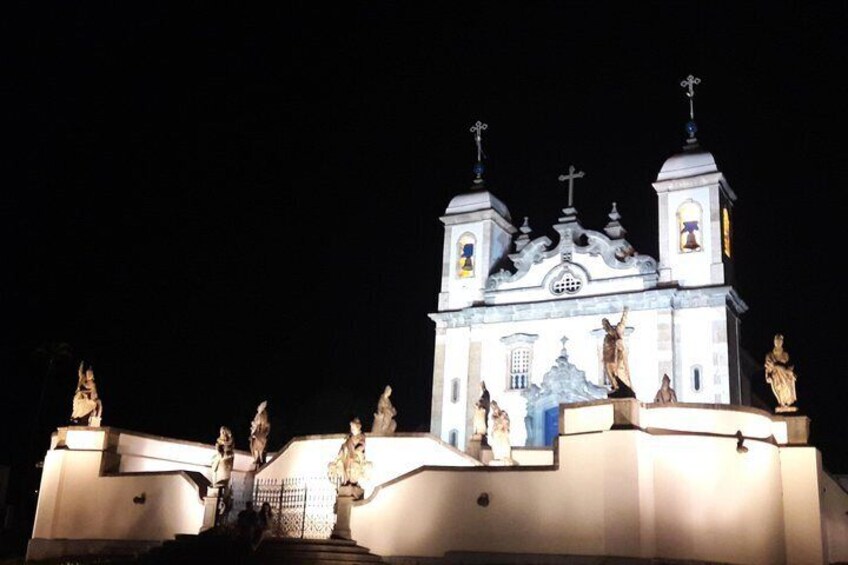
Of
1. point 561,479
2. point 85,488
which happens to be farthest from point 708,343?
point 85,488

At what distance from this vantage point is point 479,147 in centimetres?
4256

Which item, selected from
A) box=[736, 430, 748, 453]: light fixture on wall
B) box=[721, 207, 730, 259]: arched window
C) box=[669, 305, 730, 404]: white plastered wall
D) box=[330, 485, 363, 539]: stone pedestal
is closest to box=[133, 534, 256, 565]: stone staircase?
box=[330, 485, 363, 539]: stone pedestal

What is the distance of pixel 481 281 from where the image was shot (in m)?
39.0

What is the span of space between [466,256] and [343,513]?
20.5m

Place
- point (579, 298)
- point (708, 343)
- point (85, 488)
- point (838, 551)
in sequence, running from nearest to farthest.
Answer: point (838, 551), point (85, 488), point (708, 343), point (579, 298)

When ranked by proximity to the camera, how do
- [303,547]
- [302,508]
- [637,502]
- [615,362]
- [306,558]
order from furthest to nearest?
[302,508] → [615,362] → [303,547] → [306,558] → [637,502]

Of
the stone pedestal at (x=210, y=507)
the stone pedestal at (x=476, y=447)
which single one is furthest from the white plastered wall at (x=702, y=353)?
the stone pedestal at (x=210, y=507)

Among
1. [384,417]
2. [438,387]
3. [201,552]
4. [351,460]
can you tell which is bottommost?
[201,552]

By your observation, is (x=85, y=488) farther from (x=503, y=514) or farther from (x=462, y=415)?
(x=462, y=415)

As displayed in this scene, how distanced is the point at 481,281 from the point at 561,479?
19.9 m

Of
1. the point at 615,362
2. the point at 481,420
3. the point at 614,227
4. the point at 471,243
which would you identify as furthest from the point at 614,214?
the point at 615,362

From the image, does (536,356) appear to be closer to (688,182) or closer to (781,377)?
(688,182)

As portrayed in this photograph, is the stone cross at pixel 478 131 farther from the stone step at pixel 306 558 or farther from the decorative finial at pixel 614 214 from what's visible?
the stone step at pixel 306 558

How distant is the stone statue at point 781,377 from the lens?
21328 millimetres
